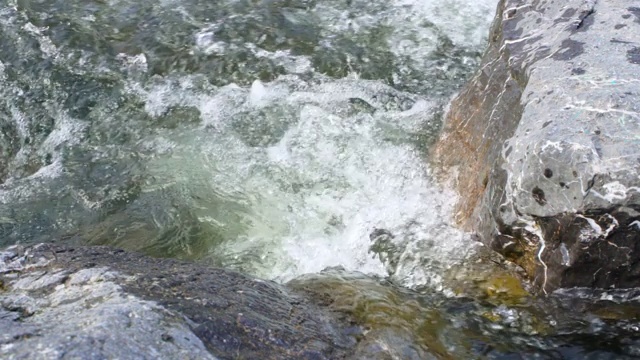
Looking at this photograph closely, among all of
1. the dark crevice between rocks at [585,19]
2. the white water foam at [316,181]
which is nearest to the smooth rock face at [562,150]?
the dark crevice between rocks at [585,19]

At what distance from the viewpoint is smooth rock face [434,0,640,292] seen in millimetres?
3184

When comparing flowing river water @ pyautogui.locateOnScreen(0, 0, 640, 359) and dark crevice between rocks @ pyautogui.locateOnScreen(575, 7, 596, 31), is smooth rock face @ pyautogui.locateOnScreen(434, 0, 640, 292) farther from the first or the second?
flowing river water @ pyautogui.locateOnScreen(0, 0, 640, 359)

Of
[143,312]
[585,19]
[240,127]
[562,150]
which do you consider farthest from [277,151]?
→ [143,312]

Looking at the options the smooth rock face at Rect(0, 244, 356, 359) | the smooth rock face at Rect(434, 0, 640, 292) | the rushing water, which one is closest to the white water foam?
the rushing water

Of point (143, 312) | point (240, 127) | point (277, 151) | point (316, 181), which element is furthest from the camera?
point (240, 127)

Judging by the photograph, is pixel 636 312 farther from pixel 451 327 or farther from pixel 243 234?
pixel 243 234

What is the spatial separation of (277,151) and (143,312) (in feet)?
8.66

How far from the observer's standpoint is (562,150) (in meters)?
3.24

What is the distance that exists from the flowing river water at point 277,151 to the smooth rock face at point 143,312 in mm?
415

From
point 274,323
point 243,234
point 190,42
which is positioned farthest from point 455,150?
point 190,42

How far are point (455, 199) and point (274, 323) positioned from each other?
1.75 metres

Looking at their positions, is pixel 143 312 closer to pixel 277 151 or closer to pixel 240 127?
pixel 277 151

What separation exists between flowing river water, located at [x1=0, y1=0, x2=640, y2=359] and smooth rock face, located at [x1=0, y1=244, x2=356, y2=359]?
1.36 feet

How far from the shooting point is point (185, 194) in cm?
472
